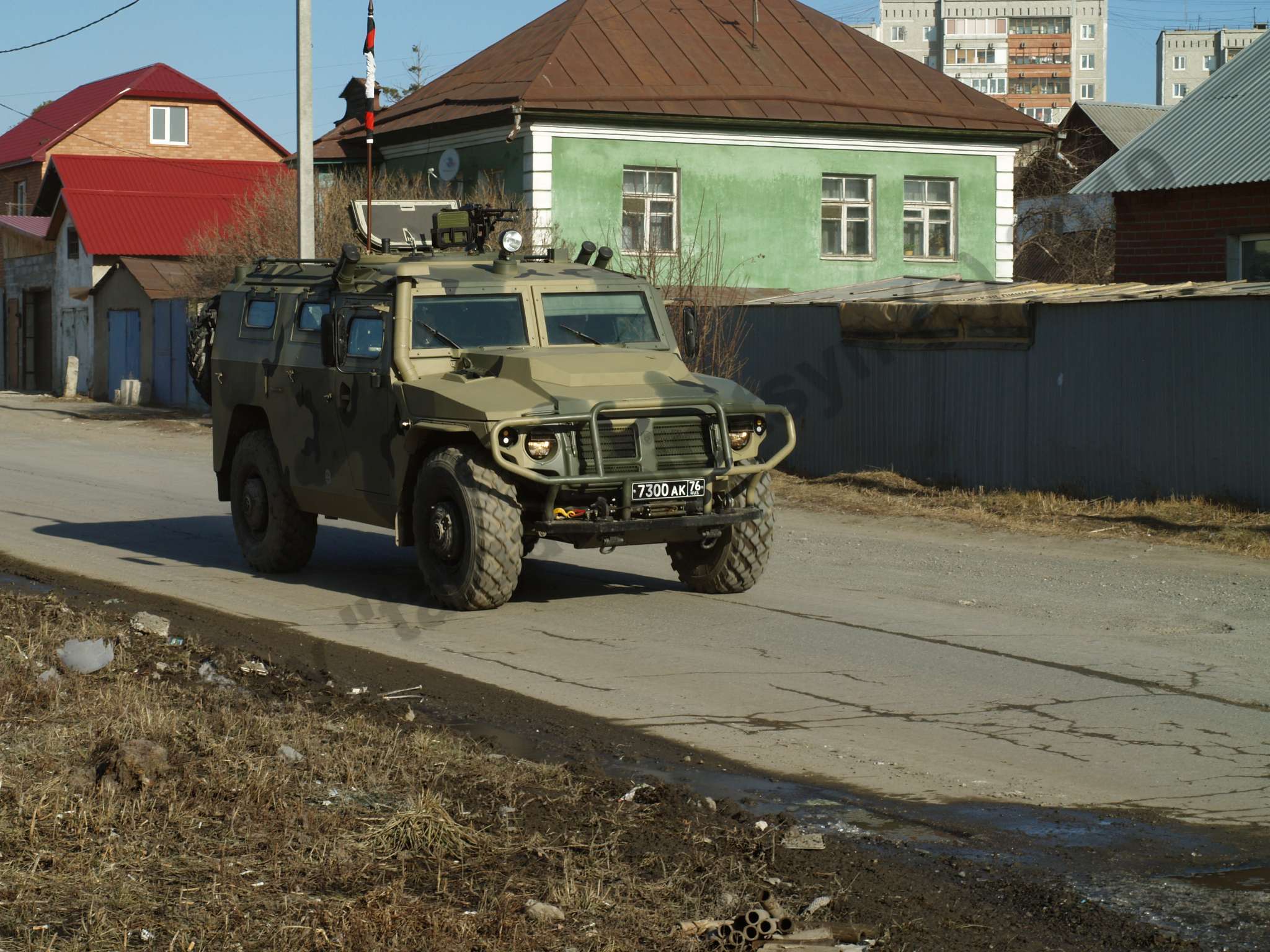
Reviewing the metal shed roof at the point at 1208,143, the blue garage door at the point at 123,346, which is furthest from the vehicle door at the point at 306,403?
the blue garage door at the point at 123,346

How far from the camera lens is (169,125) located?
5484 centimetres

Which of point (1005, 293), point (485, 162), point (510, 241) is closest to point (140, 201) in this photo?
point (485, 162)

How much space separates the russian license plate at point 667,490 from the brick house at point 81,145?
38.4 meters

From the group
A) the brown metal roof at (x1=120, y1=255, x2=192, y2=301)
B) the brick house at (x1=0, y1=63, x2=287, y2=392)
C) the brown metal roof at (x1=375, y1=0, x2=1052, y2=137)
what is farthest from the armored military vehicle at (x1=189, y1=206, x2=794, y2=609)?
the brick house at (x1=0, y1=63, x2=287, y2=392)

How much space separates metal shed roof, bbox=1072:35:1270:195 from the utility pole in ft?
32.8

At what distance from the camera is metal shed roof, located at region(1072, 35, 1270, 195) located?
2156 cm

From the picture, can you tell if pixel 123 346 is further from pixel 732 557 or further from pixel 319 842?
pixel 319 842

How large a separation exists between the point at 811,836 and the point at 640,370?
502 cm

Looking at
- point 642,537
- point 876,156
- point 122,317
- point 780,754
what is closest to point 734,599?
point 642,537

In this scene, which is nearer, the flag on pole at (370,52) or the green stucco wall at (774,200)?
the flag on pole at (370,52)

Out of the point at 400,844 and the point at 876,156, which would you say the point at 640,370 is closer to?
the point at 400,844

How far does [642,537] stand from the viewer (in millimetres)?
9633

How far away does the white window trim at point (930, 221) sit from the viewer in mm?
30047

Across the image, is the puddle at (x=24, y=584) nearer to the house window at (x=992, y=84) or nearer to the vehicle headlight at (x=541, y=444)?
the vehicle headlight at (x=541, y=444)
